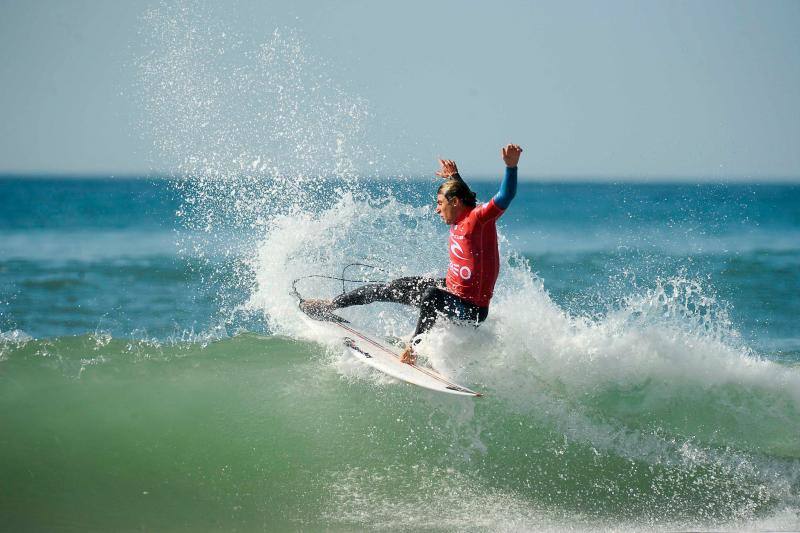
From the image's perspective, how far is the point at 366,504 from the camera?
546 centimetres

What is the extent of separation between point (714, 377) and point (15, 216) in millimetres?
37754

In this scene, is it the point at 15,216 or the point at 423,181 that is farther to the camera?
the point at 423,181

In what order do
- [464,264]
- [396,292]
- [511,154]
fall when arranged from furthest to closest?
[396,292], [464,264], [511,154]

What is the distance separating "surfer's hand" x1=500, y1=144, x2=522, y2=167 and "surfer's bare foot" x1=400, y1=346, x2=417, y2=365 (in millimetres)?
1834

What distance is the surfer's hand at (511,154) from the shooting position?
568 cm

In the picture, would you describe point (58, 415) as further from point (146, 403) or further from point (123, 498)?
point (123, 498)

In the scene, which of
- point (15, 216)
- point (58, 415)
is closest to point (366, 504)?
point (58, 415)

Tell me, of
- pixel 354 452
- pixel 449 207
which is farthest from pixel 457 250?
pixel 354 452

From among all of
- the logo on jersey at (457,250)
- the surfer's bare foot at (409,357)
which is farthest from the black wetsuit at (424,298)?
the logo on jersey at (457,250)

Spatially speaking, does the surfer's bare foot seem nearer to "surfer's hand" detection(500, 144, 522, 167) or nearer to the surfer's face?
the surfer's face

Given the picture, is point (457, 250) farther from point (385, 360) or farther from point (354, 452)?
point (354, 452)

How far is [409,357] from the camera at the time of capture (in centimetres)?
643

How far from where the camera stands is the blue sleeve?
225 inches

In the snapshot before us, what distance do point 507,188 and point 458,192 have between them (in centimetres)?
63
